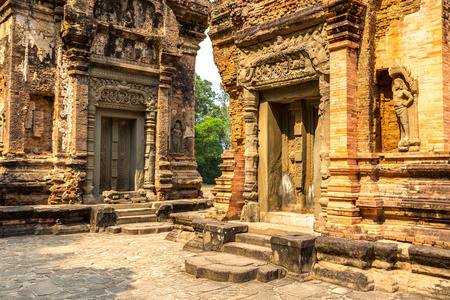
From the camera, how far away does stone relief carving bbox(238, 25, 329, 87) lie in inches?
253

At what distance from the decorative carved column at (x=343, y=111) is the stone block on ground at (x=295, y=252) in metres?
0.42

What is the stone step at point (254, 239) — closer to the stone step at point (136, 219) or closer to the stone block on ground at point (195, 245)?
the stone block on ground at point (195, 245)

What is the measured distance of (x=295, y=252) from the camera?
5.36m

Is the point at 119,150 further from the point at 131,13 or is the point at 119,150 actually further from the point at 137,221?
the point at 131,13

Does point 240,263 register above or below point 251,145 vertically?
below

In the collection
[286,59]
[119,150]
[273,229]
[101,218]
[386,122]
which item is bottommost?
[101,218]

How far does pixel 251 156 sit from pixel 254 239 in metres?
1.75

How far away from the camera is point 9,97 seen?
1017cm

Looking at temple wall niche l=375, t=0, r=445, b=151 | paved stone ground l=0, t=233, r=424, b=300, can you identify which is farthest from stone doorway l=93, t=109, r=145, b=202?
temple wall niche l=375, t=0, r=445, b=151

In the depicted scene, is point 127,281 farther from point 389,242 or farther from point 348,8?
point 348,8

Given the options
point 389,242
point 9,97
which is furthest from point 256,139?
point 9,97

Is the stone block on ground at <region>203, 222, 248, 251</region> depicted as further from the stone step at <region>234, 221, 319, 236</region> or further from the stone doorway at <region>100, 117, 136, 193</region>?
the stone doorway at <region>100, 117, 136, 193</region>

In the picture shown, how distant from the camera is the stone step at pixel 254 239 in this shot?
246 inches

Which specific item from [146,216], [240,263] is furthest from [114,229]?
[240,263]
